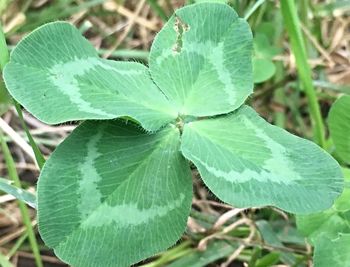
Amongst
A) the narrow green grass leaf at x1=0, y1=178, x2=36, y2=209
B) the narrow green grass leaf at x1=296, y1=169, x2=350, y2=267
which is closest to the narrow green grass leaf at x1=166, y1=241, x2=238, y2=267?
the narrow green grass leaf at x1=296, y1=169, x2=350, y2=267

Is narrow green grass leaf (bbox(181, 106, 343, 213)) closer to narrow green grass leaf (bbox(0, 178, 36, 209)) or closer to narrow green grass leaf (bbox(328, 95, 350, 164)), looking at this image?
narrow green grass leaf (bbox(328, 95, 350, 164))

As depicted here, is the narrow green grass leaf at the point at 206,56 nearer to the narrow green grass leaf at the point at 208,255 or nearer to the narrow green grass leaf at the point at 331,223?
the narrow green grass leaf at the point at 331,223

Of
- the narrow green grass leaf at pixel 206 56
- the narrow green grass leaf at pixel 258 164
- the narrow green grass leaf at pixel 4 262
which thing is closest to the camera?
the narrow green grass leaf at pixel 258 164

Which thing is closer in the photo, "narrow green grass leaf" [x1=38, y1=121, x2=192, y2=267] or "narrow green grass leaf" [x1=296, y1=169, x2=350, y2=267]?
"narrow green grass leaf" [x1=38, y1=121, x2=192, y2=267]

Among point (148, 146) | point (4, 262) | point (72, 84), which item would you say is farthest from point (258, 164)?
point (4, 262)

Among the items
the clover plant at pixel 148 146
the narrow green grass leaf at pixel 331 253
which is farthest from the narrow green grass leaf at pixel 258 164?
the narrow green grass leaf at pixel 331 253

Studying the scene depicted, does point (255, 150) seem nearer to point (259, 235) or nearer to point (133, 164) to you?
point (133, 164)
